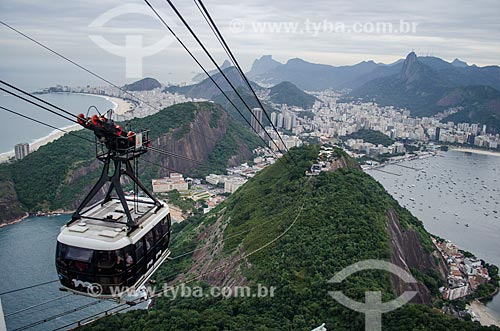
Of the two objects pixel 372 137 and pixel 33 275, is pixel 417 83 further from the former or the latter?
pixel 33 275

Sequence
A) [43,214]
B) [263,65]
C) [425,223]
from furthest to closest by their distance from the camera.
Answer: [263,65] < [425,223] < [43,214]

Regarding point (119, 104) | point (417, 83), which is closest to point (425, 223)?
point (119, 104)

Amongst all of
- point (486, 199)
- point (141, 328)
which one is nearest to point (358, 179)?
point (141, 328)

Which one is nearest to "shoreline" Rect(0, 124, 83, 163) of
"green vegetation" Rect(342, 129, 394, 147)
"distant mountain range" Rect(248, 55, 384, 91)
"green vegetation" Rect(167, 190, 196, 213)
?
"green vegetation" Rect(167, 190, 196, 213)

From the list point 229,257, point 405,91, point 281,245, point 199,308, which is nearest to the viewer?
point 199,308

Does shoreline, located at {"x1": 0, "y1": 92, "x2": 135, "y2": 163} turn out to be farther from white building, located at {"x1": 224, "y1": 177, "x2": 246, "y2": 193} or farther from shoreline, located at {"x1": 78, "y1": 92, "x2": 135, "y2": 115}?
white building, located at {"x1": 224, "y1": 177, "x2": 246, "y2": 193}

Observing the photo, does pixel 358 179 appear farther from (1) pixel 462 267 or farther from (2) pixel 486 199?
(2) pixel 486 199
